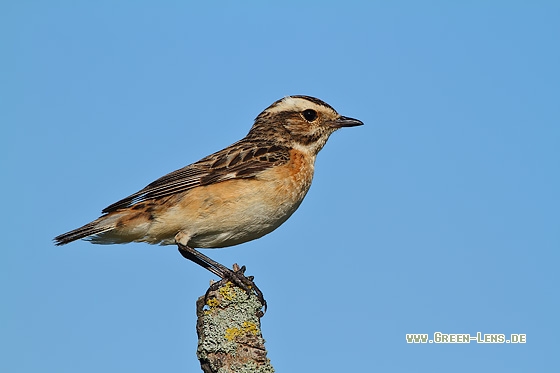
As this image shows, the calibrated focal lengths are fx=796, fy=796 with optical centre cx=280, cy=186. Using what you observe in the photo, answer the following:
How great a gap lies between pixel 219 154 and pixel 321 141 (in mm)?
1523

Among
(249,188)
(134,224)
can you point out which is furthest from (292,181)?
(134,224)

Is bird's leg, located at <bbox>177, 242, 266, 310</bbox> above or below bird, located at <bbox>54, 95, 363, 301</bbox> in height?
below

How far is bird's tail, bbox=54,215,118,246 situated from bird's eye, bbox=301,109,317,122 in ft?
10.1

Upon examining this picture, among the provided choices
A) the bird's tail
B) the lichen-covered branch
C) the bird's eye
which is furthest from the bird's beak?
the lichen-covered branch

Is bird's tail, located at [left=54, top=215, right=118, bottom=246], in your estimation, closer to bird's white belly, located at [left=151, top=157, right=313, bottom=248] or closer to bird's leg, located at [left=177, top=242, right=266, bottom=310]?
bird's white belly, located at [left=151, top=157, right=313, bottom=248]

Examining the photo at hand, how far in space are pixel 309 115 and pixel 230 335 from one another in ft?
16.4

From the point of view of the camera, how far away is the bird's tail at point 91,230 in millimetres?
9391

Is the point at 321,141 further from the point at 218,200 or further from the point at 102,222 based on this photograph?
the point at 102,222

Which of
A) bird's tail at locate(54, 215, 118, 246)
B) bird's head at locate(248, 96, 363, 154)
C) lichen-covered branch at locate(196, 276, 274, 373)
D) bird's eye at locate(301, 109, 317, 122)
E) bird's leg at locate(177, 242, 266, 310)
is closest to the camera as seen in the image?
lichen-covered branch at locate(196, 276, 274, 373)

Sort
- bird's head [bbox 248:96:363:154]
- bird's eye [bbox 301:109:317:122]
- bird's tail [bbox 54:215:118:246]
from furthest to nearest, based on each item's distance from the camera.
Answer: bird's eye [bbox 301:109:317:122], bird's head [bbox 248:96:363:154], bird's tail [bbox 54:215:118:246]

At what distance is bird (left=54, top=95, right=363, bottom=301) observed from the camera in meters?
9.55

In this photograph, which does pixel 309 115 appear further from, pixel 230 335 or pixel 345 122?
pixel 230 335

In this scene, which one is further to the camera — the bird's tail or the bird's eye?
the bird's eye

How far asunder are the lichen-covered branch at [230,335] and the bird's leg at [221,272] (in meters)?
0.22
